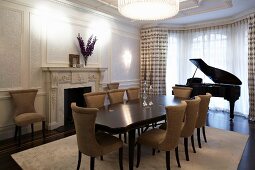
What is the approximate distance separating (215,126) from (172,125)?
2730 millimetres

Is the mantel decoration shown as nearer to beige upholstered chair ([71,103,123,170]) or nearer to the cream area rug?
the cream area rug

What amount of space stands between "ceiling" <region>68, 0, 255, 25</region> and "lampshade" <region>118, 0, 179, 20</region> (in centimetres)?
164

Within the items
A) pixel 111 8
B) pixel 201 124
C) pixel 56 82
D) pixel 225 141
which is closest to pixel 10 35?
pixel 56 82

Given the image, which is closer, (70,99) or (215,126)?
(215,126)

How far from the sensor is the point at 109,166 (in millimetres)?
2611

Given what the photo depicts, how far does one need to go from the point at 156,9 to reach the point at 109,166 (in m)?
2.49

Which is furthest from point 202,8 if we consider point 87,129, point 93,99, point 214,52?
point 87,129

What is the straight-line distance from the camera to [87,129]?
210 centimetres

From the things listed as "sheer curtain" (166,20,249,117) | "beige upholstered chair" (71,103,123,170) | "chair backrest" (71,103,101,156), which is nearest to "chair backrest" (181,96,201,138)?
"beige upholstered chair" (71,103,123,170)

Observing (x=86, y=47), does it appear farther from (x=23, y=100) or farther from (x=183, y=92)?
(x=183, y=92)

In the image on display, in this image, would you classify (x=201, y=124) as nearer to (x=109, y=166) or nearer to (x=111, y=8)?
(x=109, y=166)

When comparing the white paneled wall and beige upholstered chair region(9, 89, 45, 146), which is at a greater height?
the white paneled wall

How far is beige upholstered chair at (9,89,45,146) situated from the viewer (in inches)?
131

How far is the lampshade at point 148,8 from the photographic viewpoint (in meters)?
2.80
